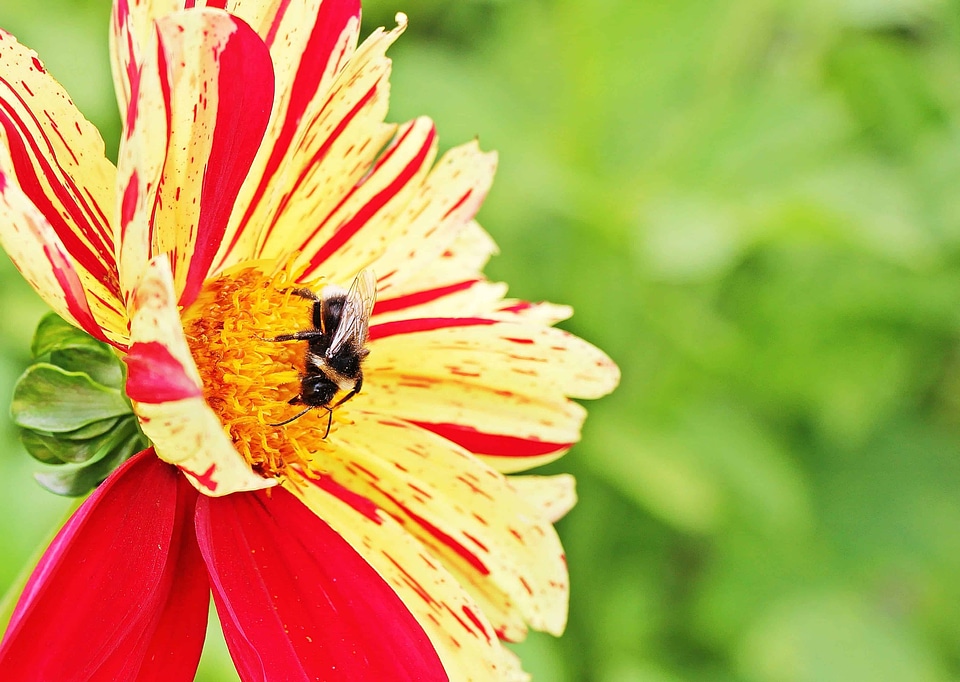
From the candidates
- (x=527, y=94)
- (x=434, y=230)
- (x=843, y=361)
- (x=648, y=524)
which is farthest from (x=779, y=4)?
(x=434, y=230)

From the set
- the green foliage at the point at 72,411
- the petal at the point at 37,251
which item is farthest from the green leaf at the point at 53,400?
the petal at the point at 37,251

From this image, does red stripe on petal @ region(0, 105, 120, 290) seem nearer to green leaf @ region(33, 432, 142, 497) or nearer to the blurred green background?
green leaf @ region(33, 432, 142, 497)

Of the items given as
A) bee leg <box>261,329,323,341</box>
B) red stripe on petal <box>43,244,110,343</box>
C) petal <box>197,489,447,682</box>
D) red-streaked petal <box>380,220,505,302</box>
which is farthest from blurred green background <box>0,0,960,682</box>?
Result: red stripe on petal <box>43,244,110,343</box>

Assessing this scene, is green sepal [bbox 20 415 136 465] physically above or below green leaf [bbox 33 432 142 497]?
above

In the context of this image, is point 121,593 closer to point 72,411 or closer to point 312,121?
point 72,411

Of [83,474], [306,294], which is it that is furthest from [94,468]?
[306,294]

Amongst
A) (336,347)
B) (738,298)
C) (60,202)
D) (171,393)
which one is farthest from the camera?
(738,298)
